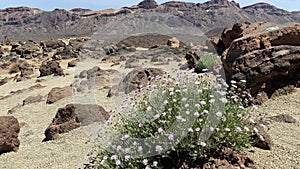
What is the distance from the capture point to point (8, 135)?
7523mm

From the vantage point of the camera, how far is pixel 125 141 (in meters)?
4.58

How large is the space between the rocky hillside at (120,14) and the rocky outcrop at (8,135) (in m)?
111

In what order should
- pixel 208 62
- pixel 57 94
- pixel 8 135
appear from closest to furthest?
Answer: pixel 8 135 < pixel 208 62 < pixel 57 94

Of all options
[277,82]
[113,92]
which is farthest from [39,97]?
[277,82]

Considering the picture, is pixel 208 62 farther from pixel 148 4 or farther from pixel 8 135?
pixel 148 4

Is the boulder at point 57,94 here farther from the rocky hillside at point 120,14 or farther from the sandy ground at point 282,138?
the rocky hillside at point 120,14

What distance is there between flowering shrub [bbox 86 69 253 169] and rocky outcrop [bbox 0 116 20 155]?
346 centimetres

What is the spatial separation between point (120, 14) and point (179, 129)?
122141mm

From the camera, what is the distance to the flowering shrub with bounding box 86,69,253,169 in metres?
4.07

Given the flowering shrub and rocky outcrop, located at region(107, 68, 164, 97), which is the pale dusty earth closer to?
rocky outcrop, located at region(107, 68, 164, 97)

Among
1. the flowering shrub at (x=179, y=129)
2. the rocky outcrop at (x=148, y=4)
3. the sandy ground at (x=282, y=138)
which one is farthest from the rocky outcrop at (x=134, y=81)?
the rocky outcrop at (x=148, y=4)

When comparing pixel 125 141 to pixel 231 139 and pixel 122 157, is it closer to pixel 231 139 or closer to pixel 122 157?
pixel 122 157

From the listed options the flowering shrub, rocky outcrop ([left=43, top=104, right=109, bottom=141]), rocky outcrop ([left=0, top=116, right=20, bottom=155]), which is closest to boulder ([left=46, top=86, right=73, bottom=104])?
rocky outcrop ([left=43, top=104, right=109, bottom=141])

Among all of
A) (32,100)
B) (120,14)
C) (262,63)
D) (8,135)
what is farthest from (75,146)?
(120,14)
